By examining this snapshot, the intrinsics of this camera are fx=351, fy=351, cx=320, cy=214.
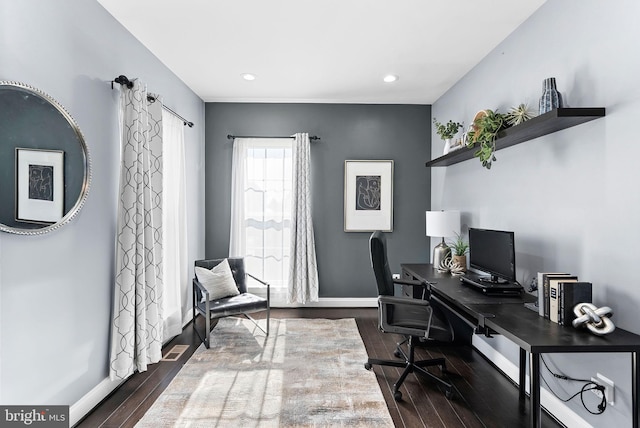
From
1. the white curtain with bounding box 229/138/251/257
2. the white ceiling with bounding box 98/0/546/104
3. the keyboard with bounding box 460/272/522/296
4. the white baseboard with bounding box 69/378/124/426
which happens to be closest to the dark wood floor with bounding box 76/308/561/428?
the white baseboard with bounding box 69/378/124/426

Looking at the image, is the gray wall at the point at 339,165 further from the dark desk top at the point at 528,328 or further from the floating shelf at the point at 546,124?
the dark desk top at the point at 528,328

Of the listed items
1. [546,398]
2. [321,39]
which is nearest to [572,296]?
[546,398]

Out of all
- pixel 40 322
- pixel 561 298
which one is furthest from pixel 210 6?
pixel 561 298

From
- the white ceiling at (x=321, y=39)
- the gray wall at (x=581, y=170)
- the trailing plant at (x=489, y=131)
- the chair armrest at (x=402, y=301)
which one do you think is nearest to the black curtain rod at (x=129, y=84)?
the white ceiling at (x=321, y=39)

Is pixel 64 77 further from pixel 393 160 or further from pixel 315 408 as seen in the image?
pixel 393 160

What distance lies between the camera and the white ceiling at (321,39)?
2432 millimetres

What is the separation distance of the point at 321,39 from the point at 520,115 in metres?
1.63

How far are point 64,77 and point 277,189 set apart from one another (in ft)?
9.03

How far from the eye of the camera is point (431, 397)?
2.52 meters

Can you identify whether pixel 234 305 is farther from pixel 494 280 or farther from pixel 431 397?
pixel 494 280

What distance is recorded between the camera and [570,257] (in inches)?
84.0

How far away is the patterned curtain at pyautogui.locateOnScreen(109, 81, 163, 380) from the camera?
2.46 metres

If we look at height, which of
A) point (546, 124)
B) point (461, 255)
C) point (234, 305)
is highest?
point (546, 124)

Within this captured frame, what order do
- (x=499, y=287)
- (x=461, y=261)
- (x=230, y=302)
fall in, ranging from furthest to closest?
(x=230, y=302) < (x=461, y=261) < (x=499, y=287)
